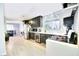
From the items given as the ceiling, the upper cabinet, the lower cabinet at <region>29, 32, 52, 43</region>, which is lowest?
the lower cabinet at <region>29, 32, 52, 43</region>

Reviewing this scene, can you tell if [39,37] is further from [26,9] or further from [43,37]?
[26,9]

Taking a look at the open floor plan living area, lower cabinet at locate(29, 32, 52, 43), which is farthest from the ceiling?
lower cabinet at locate(29, 32, 52, 43)

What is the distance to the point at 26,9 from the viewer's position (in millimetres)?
2355

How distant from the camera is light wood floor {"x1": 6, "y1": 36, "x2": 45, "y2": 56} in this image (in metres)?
2.37

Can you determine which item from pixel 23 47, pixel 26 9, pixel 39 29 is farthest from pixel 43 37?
pixel 26 9

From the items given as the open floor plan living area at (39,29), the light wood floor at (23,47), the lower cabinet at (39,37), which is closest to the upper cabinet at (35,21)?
the open floor plan living area at (39,29)

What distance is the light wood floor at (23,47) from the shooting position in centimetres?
237

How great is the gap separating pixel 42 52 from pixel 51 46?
0.24 meters

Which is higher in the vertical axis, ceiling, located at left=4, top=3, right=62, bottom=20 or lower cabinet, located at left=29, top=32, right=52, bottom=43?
ceiling, located at left=4, top=3, right=62, bottom=20

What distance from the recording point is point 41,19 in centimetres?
242

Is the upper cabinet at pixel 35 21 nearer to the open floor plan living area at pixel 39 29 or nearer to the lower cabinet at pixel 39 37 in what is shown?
the open floor plan living area at pixel 39 29

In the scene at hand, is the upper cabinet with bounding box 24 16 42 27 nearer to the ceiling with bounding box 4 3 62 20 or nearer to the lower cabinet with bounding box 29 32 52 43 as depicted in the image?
the ceiling with bounding box 4 3 62 20

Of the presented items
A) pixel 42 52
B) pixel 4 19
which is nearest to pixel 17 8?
pixel 4 19

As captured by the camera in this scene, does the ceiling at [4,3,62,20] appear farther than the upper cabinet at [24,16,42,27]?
No
